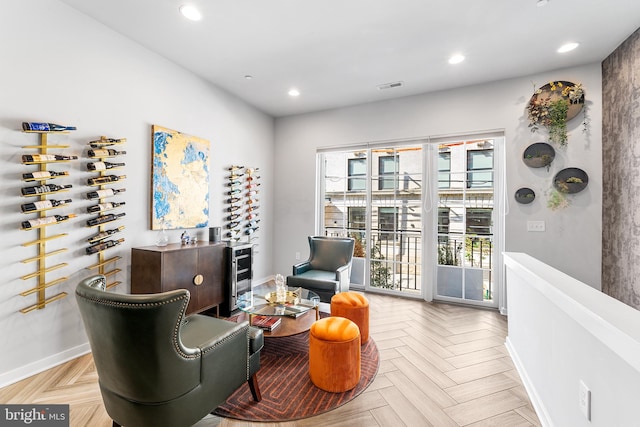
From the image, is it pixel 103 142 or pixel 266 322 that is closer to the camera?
pixel 266 322

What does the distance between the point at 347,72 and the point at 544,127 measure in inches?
97.1

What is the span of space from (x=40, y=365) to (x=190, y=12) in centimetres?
313

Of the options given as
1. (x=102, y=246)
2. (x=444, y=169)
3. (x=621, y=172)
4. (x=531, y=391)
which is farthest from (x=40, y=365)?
(x=621, y=172)

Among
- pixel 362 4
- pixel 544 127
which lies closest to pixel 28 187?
pixel 362 4

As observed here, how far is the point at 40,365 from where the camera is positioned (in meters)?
2.25

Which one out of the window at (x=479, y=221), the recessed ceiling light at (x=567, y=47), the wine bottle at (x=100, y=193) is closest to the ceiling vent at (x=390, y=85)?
the recessed ceiling light at (x=567, y=47)

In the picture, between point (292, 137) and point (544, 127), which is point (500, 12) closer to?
point (544, 127)

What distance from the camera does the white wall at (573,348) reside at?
97 cm

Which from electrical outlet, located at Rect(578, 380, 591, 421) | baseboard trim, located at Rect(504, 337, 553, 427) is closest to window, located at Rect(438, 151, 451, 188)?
baseboard trim, located at Rect(504, 337, 553, 427)

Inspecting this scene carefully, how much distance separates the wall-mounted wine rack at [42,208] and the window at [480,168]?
4.43 m

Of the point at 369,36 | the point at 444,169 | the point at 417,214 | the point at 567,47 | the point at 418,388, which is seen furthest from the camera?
the point at 417,214

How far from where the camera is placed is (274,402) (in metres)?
1.90

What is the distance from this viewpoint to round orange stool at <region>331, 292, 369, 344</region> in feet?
8.84

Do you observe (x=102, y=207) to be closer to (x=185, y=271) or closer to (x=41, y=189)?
(x=41, y=189)
